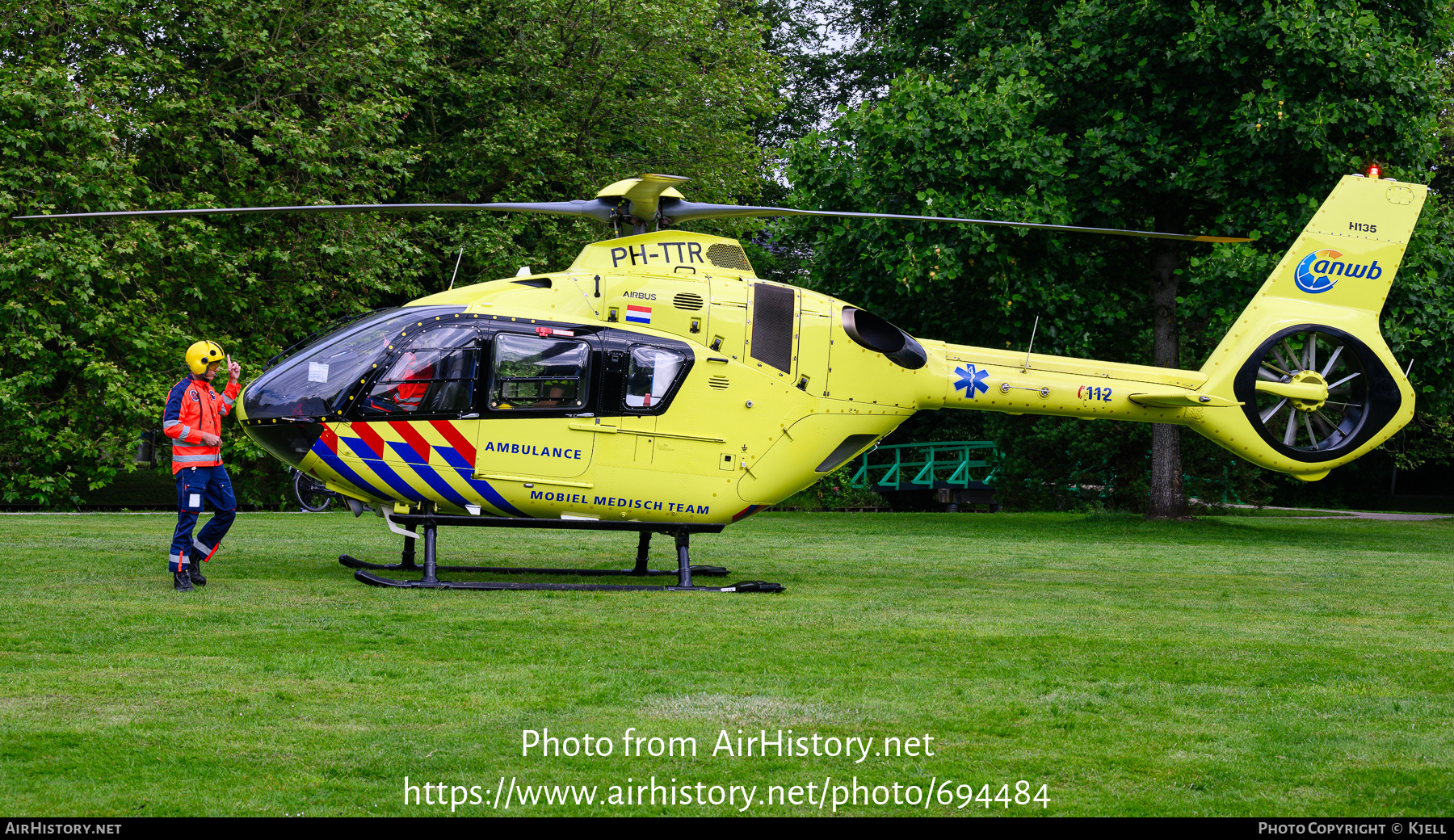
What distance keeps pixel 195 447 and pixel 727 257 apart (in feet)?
17.9

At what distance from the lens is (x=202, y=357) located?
→ 11102 millimetres

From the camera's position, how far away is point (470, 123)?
29.8 m

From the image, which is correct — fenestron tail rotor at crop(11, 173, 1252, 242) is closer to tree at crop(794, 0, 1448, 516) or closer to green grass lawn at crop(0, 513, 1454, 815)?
green grass lawn at crop(0, 513, 1454, 815)

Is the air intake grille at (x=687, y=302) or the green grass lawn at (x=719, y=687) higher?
the air intake grille at (x=687, y=302)

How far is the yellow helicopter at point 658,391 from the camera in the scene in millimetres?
11562

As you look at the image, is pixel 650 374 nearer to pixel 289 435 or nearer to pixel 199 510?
pixel 289 435

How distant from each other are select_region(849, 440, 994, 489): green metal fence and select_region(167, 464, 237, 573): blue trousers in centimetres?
2299

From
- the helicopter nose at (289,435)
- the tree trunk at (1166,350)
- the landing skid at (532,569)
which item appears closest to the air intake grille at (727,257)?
the landing skid at (532,569)

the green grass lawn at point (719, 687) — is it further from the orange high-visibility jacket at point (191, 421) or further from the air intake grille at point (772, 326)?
the air intake grille at point (772, 326)

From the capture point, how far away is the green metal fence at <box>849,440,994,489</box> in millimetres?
33969

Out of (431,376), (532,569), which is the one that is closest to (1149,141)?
(532,569)

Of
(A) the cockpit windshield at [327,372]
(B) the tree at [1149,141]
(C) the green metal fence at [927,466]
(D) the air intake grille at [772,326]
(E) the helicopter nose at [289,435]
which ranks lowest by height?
(C) the green metal fence at [927,466]

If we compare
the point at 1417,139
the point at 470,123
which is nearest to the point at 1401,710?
the point at 1417,139

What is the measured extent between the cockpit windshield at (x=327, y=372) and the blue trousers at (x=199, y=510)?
0.71m
